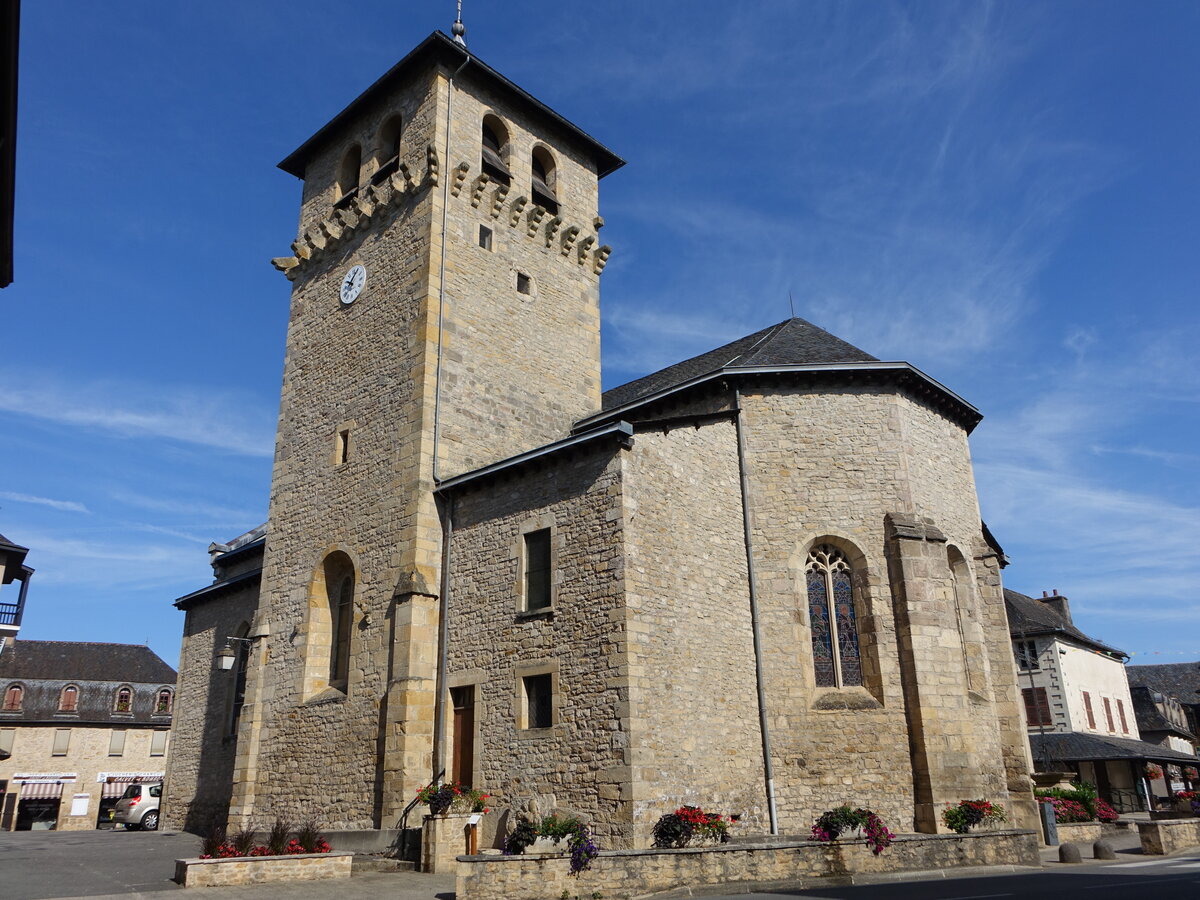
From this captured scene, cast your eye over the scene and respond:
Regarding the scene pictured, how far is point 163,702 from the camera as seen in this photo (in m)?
37.4

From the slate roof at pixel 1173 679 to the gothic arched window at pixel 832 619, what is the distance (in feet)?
154

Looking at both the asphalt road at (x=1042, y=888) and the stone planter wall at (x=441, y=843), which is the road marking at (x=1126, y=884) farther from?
the stone planter wall at (x=441, y=843)

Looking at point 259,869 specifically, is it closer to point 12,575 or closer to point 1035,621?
point 12,575

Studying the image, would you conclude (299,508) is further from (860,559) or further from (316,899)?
(860,559)

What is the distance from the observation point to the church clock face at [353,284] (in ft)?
63.1

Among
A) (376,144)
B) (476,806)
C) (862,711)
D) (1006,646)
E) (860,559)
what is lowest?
(476,806)

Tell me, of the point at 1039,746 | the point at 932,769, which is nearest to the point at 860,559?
the point at 932,769

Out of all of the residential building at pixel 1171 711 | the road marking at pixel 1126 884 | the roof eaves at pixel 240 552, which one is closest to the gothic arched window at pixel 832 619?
the road marking at pixel 1126 884

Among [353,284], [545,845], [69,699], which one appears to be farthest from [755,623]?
[69,699]

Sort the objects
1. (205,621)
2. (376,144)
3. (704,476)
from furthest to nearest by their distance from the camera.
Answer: (205,621), (376,144), (704,476)

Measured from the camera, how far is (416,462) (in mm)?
15719

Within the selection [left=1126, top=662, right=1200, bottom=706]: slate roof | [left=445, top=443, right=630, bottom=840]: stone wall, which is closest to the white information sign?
[left=445, top=443, right=630, bottom=840]: stone wall

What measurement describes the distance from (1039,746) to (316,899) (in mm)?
24308

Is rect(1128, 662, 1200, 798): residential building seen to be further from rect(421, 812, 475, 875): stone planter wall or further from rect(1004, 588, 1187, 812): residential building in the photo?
rect(421, 812, 475, 875): stone planter wall
